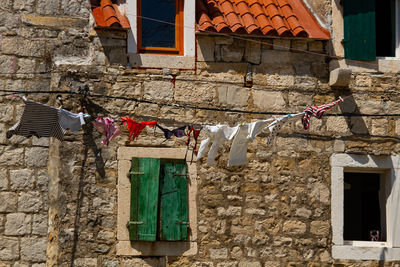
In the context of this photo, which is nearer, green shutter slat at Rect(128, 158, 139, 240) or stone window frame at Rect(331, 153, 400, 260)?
green shutter slat at Rect(128, 158, 139, 240)

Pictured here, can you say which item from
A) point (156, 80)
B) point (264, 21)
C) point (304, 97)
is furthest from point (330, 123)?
point (156, 80)

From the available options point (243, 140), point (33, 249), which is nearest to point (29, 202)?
point (33, 249)

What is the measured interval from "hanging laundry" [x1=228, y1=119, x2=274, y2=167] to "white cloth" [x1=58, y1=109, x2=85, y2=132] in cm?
171

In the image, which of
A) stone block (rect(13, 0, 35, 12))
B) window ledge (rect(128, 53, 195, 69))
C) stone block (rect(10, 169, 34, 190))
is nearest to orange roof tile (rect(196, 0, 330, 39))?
window ledge (rect(128, 53, 195, 69))

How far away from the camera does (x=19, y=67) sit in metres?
9.65

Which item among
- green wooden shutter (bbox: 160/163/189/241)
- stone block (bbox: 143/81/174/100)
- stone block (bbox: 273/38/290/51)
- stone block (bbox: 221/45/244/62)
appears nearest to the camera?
Result: green wooden shutter (bbox: 160/163/189/241)

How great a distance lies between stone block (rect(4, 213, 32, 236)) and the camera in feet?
30.9

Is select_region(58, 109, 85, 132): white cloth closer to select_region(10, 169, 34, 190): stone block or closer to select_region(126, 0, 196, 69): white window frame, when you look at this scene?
select_region(10, 169, 34, 190): stone block

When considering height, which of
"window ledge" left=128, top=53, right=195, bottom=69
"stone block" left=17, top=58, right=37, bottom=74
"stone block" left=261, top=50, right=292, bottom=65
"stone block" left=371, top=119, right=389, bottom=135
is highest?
"stone block" left=261, top=50, right=292, bottom=65

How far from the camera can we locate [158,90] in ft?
31.9

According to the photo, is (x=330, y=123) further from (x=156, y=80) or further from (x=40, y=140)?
(x=40, y=140)

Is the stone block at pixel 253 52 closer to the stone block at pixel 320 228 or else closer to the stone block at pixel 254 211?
the stone block at pixel 254 211

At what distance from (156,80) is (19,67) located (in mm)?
1617

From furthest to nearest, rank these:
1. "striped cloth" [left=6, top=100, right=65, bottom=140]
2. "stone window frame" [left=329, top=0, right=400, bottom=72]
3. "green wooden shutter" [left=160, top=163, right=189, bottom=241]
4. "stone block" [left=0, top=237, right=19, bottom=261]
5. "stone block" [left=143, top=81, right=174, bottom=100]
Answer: "stone window frame" [left=329, top=0, right=400, bottom=72]
"stone block" [left=143, top=81, right=174, bottom=100]
"green wooden shutter" [left=160, top=163, right=189, bottom=241]
"stone block" [left=0, top=237, right=19, bottom=261]
"striped cloth" [left=6, top=100, right=65, bottom=140]
